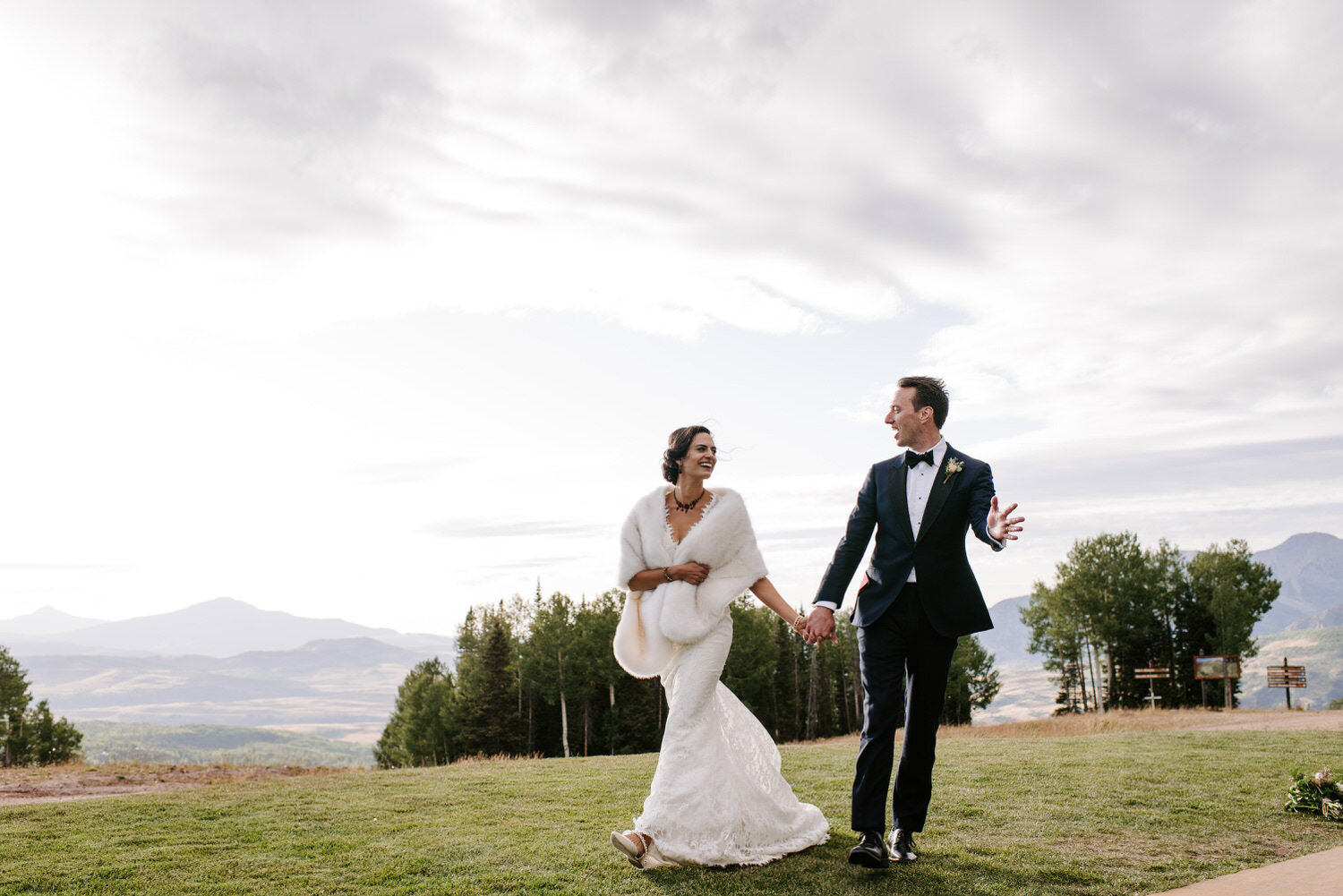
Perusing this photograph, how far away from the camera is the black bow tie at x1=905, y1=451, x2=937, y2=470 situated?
553 cm

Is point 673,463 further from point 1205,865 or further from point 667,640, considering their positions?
point 1205,865

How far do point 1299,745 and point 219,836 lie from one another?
1267cm

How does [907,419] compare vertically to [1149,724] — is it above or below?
above

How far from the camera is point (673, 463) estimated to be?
5910 mm

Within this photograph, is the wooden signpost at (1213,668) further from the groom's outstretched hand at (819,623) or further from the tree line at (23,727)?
the tree line at (23,727)

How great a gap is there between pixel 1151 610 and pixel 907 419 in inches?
2198

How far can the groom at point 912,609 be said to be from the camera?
520cm

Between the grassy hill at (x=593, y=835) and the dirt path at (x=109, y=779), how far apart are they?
1.70m

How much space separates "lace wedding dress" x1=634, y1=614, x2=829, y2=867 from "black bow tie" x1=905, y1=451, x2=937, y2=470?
152cm

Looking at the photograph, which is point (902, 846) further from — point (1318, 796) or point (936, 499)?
point (1318, 796)

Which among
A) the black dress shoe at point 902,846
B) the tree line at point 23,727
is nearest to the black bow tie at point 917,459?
the black dress shoe at point 902,846

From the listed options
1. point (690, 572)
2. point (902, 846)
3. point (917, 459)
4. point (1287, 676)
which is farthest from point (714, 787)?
point (1287, 676)

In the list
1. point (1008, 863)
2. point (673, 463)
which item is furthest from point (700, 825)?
point (673, 463)

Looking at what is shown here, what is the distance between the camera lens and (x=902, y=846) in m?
5.11
